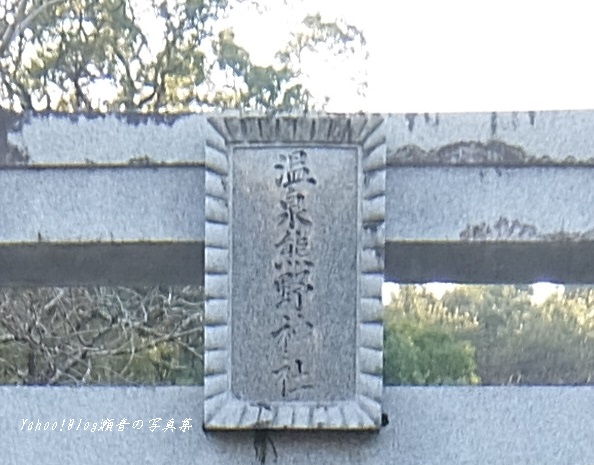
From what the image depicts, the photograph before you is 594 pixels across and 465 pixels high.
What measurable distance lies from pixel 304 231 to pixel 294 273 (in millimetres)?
97

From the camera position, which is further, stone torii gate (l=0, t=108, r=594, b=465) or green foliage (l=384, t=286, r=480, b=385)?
green foliage (l=384, t=286, r=480, b=385)

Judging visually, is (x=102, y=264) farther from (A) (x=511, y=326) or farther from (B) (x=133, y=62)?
(A) (x=511, y=326)

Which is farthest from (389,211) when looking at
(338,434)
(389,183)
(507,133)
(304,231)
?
(338,434)

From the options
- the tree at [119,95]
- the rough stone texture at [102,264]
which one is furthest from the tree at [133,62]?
the rough stone texture at [102,264]

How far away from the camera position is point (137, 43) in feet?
24.6

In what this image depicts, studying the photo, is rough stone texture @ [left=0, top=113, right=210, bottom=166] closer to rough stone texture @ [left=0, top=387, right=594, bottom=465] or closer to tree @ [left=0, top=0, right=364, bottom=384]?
rough stone texture @ [left=0, top=387, right=594, bottom=465]

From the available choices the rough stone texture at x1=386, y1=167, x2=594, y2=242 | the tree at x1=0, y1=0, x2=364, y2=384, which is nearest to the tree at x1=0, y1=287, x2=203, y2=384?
the tree at x1=0, y1=0, x2=364, y2=384

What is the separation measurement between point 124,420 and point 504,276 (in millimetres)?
1036

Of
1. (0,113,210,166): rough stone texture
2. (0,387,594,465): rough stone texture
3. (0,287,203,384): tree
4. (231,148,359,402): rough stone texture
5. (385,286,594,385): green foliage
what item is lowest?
(385,286,594,385): green foliage

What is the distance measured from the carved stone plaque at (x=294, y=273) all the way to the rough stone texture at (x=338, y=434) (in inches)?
3.2

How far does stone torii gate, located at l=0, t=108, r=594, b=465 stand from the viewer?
6.72 feet

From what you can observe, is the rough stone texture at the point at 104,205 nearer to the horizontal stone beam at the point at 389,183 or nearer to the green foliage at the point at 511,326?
the horizontal stone beam at the point at 389,183

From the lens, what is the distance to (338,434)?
2.10m

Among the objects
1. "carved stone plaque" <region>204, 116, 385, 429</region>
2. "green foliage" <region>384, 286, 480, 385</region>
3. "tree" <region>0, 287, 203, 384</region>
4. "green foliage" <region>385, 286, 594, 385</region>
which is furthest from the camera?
"green foliage" <region>385, 286, 594, 385</region>
